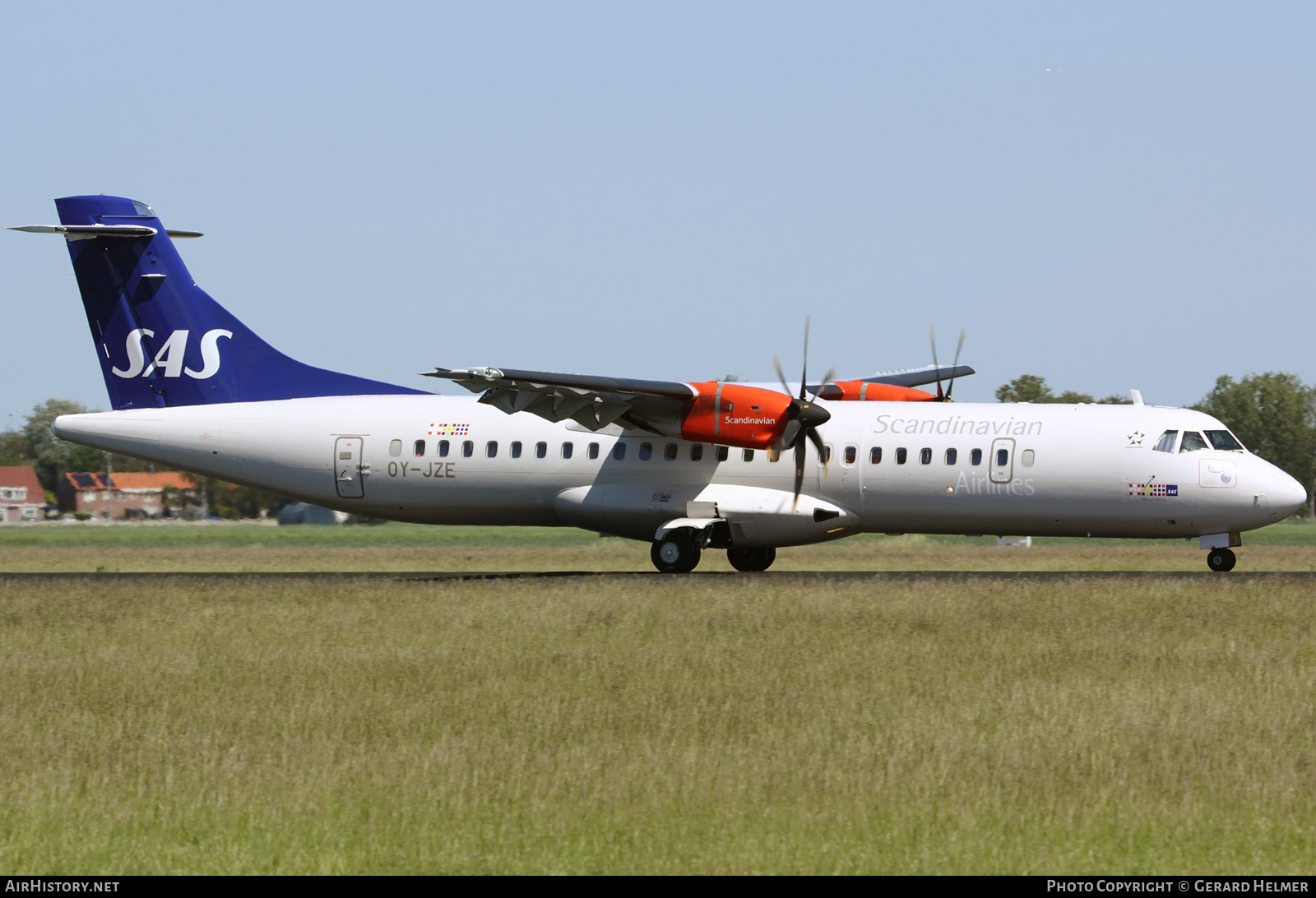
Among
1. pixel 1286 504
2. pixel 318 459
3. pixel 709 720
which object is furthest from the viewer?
pixel 318 459

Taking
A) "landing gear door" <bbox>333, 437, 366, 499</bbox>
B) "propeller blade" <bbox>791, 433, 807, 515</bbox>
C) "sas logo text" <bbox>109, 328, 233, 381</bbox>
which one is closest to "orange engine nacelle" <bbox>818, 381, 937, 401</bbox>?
"propeller blade" <bbox>791, 433, 807, 515</bbox>

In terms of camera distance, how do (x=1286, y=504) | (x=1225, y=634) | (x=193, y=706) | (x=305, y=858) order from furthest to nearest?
(x=1286, y=504), (x=1225, y=634), (x=193, y=706), (x=305, y=858)

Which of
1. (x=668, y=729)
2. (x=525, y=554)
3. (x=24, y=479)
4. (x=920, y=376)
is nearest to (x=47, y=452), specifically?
(x=24, y=479)

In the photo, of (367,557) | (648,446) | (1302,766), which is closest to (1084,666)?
(1302,766)

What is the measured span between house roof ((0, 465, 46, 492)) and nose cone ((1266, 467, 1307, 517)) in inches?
4866

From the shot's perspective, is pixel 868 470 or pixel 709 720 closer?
pixel 709 720

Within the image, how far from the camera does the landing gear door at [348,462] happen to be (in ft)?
88.0

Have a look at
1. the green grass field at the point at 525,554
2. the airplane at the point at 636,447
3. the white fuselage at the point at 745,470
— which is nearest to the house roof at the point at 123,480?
the green grass field at the point at 525,554

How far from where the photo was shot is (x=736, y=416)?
2450cm

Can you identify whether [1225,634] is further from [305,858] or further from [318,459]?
[318,459]

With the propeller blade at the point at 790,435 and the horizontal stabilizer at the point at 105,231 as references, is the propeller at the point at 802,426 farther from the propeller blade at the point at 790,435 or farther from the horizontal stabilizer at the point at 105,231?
the horizontal stabilizer at the point at 105,231

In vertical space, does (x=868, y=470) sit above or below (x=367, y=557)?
above

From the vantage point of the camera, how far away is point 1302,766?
10.5m

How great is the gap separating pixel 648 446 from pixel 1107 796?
17.0m
